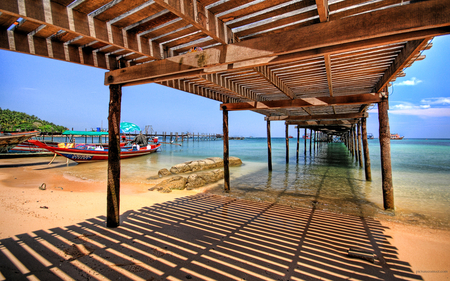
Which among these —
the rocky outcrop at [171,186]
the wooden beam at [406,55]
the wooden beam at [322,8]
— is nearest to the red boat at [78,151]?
the rocky outcrop at [171,186]

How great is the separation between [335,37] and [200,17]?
5.21 ft

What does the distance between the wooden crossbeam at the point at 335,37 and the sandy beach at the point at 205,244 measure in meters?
3.06

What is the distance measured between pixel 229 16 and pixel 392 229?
5883 millimetres

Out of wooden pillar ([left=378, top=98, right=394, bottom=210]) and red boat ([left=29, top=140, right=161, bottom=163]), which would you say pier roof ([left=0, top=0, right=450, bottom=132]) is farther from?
red boat ([left=29, top=140, right=161, bottom=163])

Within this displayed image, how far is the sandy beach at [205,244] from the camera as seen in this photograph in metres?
2.89

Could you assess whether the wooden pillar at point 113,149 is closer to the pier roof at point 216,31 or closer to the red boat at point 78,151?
the pier roof at point 216,31

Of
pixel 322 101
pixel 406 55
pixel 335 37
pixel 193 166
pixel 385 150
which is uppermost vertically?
pixel 406 55

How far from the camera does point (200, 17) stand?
93.0 inches

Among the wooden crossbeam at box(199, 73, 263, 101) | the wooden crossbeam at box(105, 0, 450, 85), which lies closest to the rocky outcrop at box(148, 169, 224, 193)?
the wooden crossbeam at box(199, 73, 263, 101)

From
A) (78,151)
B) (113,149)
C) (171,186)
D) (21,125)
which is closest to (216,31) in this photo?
(113,149)

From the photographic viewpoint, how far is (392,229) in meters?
4.82

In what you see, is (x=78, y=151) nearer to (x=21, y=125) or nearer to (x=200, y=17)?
(x=200, y=17)

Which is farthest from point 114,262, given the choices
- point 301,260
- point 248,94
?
point 248,94

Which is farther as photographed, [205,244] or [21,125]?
[21,125]
